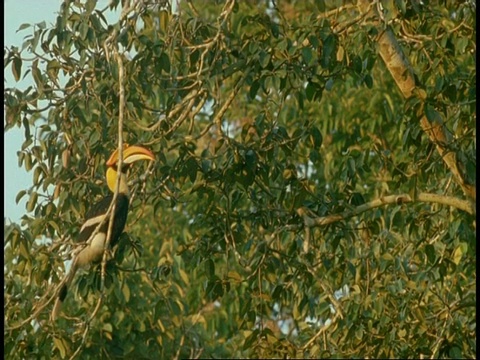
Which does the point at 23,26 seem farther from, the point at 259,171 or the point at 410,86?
the point at 410,86

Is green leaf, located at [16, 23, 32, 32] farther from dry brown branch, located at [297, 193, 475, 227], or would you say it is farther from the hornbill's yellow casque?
dry brown branch, located at [297, 193, 475, 227]

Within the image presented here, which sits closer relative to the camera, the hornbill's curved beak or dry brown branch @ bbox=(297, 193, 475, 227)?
the hornbill's curved beak

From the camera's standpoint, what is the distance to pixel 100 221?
→ 12.5ft

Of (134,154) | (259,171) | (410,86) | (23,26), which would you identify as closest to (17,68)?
(23,26)

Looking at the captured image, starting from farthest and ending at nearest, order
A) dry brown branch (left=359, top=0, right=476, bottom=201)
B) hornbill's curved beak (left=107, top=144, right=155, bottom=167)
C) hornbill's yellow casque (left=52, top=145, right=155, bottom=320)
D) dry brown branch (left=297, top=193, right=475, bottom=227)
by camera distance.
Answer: dry brown branch (left=297, top=193, right=475, bottom=227), dry brown branch (left=359, top=0, right=476, bottom=201), hornbill's curved beak (left=107, top=144, right=155, bottom=167), hornbill's yellow casque (left=52, top=145, right=155, bottom=320)

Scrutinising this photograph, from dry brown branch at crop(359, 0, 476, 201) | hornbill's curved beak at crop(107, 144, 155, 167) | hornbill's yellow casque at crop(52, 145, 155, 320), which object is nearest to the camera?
hornbill's yellow casque at crop(52, 145, 155, 320)

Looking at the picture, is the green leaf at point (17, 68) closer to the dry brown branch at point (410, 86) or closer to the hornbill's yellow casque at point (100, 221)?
the hornbill's yellow casque at point (100, 221)

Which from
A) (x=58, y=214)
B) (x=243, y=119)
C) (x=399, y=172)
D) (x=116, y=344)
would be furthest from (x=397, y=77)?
(x=243, y=119)

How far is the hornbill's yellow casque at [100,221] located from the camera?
149 inches

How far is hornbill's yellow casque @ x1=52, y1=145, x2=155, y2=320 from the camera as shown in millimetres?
3781

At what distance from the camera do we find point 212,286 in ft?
14.0

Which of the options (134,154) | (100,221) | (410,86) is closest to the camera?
(100,221)

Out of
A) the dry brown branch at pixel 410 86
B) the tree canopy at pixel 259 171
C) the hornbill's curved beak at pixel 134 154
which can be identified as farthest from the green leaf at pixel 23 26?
the dry brown branch at pixel 410 86

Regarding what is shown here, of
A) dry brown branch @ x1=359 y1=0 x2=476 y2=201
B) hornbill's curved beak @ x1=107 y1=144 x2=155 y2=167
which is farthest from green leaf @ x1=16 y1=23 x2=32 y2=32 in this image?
dry brown branch @ x1=359 y1=0 x2=476 y2=201
